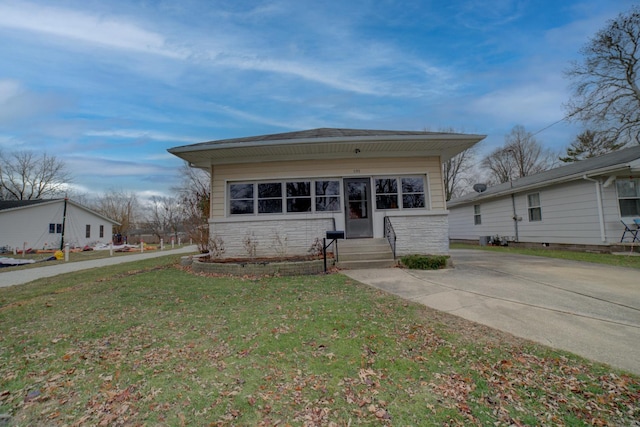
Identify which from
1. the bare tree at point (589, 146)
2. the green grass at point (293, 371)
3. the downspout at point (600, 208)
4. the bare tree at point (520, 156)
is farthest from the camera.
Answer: the bare tree at point (520, 156)

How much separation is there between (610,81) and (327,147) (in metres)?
21.3

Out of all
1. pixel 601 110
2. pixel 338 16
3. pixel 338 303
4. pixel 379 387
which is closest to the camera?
pixel 379 387

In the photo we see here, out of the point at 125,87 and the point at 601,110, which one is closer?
the point at 125,87

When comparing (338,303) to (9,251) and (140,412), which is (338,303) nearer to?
(140,412)

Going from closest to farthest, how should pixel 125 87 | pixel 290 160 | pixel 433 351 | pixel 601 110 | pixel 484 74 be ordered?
pixel 433 351 < pixel 290 160 < pixel 125 87 < pixel 484 74 < pixel 601 110

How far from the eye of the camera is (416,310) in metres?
4.32

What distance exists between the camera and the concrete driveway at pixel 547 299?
3230 millimetres

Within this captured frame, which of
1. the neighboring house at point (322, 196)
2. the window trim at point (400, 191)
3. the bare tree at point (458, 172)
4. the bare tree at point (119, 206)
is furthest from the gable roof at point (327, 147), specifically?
the bare tree at point (119, 206)

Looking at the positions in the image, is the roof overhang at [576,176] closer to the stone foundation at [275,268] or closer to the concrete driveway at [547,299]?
the concrete driveway at [547,299]

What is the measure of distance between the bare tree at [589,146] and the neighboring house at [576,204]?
970cm

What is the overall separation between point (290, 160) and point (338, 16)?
6.20 metres

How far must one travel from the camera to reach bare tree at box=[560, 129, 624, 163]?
19.3 metres

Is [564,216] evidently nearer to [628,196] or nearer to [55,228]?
[628,196]

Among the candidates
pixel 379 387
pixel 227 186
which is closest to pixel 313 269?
pixel 227 186
